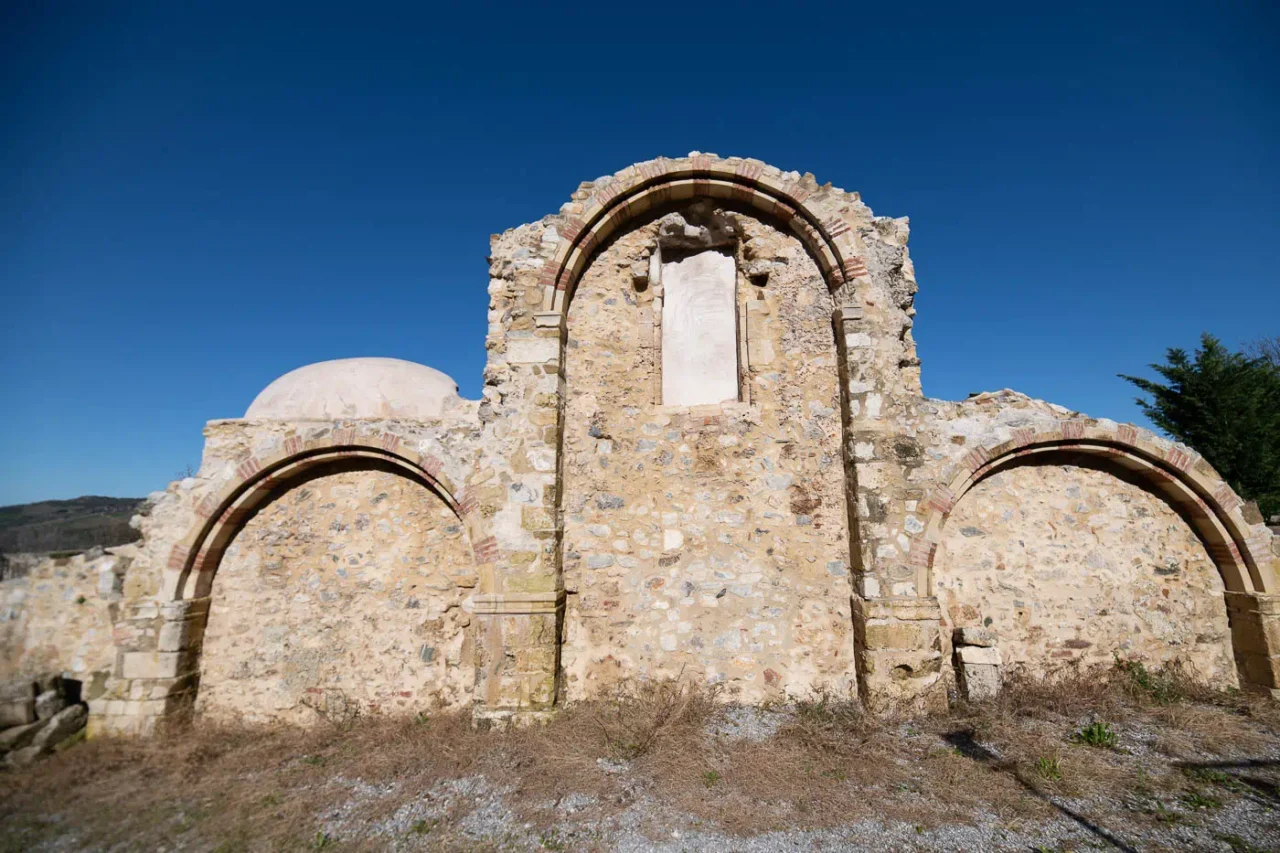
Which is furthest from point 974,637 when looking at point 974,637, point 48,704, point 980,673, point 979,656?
point 48,704

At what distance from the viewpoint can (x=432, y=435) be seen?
19.4 ft

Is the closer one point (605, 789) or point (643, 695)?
point (605, 789)

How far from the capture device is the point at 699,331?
660cm

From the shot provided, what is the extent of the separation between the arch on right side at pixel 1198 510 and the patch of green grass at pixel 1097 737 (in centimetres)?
153

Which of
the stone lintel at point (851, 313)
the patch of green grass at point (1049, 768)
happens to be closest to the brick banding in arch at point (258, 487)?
the stone lintel at point (851, 313)

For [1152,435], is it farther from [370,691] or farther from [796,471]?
[370,691]

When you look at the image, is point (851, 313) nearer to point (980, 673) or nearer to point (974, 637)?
point (974, 637)

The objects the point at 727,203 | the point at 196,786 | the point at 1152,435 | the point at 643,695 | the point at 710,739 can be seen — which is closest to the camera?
the point at 196,786

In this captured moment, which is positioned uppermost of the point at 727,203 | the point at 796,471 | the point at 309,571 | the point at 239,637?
the point at 727,203

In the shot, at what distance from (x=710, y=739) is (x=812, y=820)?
126 cm

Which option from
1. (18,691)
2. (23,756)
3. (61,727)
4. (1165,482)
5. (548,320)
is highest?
(548,320)

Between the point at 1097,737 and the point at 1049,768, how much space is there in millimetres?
862

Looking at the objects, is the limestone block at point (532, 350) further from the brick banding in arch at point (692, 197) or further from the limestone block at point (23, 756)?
the limestone block at point (23, 756)

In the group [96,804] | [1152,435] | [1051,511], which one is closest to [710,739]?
[1051,511]
